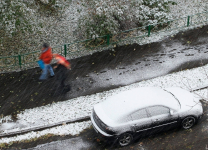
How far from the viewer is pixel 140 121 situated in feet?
32.7

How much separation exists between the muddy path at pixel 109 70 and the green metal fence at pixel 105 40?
2.06 ft

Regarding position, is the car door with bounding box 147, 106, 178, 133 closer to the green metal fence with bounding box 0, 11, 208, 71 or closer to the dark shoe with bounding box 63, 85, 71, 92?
the dark shoe with bounding box 63, 85, 71, 92

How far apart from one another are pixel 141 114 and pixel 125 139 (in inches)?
40.1

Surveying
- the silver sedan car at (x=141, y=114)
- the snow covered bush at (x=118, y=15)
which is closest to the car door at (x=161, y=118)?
the silver sedan car at (x=141, y=114)

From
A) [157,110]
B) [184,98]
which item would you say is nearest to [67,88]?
[157,110]

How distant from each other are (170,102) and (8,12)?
31.9ft

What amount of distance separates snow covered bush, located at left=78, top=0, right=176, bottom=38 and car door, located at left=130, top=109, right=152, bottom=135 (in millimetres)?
7284

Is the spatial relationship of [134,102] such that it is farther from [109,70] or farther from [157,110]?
[109,70]

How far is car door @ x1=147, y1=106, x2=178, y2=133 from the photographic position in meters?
10.0

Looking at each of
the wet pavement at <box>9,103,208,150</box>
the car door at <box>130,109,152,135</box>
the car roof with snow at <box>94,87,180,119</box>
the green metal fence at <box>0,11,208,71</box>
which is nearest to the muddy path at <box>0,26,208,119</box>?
the green metal fence at <box>0,11,208,71</box>

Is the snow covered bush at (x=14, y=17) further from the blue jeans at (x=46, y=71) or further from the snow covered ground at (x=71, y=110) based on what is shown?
the snow covered ground at (x=71, y=110)

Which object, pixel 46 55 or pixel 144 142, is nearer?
pixel 144 142

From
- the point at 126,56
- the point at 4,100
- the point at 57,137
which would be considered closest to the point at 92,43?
the point at 126,56

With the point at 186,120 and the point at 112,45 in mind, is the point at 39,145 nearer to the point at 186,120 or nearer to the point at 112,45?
the point at 186,120
